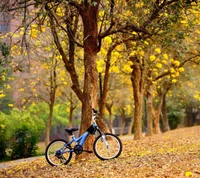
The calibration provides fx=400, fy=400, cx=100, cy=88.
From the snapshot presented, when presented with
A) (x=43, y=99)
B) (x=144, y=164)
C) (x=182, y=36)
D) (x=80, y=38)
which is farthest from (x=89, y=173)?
(x=43, y=99)

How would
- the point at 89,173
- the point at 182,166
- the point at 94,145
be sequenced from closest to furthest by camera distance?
the point at 182,166 < the point at 89,173 < the point at 94,145

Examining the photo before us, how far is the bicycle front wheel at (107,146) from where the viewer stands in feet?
28.7

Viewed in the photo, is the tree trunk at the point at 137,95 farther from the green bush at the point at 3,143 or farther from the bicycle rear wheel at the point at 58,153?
the bicycle rear wheel at the point at 58,153

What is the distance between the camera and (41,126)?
18.4 metres

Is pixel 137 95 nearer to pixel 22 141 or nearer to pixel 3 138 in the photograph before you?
pixel 22 141

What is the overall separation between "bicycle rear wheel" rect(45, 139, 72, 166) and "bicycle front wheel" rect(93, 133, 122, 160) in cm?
68

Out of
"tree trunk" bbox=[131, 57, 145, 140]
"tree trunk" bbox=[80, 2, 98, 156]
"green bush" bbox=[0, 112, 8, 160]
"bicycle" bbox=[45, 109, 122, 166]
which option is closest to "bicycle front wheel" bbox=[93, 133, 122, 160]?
"bicycle" bbox=[45, 109, 122, 166]

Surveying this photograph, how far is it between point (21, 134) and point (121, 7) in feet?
31.0

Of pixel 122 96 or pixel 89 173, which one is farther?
pixel 122 96

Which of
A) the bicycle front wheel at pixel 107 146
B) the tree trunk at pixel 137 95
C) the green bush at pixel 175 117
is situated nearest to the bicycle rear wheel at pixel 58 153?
the bicycle front wheel at pixel 107 146

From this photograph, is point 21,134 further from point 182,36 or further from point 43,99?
point 182,36

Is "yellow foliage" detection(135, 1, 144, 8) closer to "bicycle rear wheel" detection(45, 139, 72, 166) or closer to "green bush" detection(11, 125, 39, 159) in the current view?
"bicycle rear wheel" detection(45, 139, 72, 166)

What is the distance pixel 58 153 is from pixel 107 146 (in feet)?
3.71

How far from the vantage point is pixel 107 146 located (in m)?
8.73
